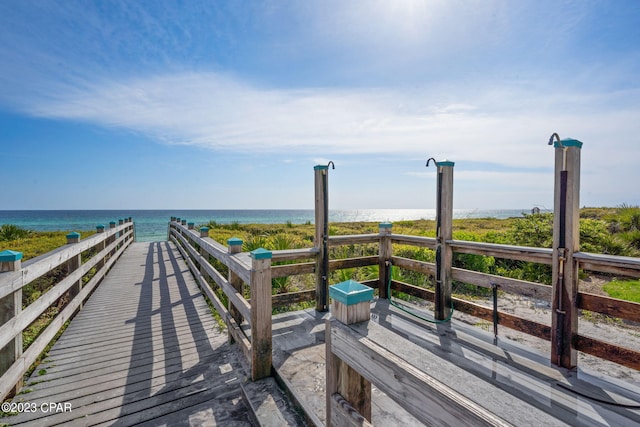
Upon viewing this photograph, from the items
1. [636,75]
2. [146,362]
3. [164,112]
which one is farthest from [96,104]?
[636,75]

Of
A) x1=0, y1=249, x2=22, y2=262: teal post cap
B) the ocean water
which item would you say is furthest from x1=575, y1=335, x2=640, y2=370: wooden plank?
the ocean water

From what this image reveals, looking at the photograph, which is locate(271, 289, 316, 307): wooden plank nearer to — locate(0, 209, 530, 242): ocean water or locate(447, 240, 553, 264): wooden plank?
locate(447, 240, 553, 264): wooden plank

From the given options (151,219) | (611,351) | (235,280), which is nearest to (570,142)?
(611,351)

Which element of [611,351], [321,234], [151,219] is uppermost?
[321,234]

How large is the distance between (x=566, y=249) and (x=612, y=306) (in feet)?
1.93

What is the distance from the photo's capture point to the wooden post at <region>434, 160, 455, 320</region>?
3.77 meters

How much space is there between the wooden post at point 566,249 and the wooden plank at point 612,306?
0.25 feet

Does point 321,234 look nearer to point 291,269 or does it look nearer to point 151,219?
point 291,269

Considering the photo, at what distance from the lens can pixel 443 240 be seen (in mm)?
3824

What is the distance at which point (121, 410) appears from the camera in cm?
246

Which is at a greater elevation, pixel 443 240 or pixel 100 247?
pixel 443 240

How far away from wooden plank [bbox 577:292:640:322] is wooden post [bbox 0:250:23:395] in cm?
522

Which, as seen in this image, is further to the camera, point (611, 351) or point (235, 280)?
point (235, 280)

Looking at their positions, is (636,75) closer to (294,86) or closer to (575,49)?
(575,49)
